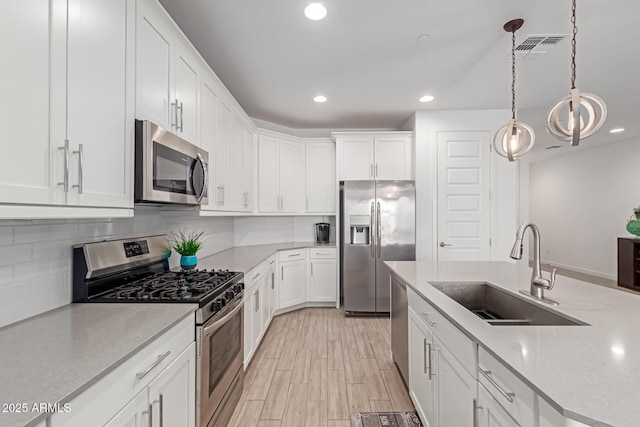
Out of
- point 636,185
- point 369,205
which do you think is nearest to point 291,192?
point 369,205

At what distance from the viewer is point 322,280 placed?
164 inches

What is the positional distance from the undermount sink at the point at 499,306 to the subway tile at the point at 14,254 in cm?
212

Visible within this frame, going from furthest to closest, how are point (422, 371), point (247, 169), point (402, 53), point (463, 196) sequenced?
point (463, 196) < point (247, 169) < point (402, 53) < point (422, 371)

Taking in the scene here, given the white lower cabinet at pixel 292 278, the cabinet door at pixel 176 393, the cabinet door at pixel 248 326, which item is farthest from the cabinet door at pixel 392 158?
the cabinet door at pixel 176 393

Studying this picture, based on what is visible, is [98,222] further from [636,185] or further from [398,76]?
[636,185]

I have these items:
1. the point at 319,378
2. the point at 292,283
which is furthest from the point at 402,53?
the point at 292,283

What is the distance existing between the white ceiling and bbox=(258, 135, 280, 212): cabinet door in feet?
1.56

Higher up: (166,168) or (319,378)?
(166,168)

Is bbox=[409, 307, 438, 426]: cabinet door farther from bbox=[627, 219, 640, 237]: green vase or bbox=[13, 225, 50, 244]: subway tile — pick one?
bbox=[627, 219, 640, 237]: green vase

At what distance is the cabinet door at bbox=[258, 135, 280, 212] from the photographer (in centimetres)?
391

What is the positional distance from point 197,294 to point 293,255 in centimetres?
246

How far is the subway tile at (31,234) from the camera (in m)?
1.20

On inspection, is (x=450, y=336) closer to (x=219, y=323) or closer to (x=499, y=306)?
(x=499, y=306)

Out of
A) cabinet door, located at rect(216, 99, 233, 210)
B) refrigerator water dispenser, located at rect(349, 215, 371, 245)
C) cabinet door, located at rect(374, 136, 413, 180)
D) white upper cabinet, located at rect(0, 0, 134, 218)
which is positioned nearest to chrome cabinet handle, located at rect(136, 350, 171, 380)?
white upper cabinet, located at rect(0, 0, 134, 218)
